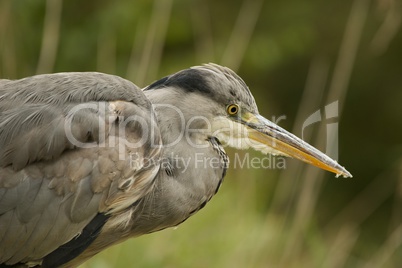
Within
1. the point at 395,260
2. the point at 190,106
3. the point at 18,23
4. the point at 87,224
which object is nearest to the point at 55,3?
the point at 18,23

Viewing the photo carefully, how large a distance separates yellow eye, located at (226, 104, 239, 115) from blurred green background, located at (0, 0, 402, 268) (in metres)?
0.86

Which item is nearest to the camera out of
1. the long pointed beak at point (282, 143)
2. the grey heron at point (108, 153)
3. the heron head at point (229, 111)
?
the grey heron at point (108, 153)

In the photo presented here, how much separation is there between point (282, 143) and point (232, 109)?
1.12 ft

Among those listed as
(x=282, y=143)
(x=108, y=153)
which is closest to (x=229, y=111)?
(x=282, y=143)

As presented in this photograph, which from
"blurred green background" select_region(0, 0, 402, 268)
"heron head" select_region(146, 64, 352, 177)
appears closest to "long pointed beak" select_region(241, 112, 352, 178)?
"heron head" select_region(146, 64, 352, 177)

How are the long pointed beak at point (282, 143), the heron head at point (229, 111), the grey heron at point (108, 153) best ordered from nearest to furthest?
1. the grey heron at point (108, 153)
2. the heron head at point (229, 111)
3. the long pointed beak at point (282, 143)

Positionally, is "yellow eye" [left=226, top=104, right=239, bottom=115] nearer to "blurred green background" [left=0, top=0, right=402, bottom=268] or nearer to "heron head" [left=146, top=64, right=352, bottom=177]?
"heron head" [left=146, top=64, right=352, bottom=177]

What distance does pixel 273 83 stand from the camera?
8.74 m

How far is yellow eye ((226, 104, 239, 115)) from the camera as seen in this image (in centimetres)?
447

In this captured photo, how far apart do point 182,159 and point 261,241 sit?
4.70 ft

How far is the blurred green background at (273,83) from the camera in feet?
18.1

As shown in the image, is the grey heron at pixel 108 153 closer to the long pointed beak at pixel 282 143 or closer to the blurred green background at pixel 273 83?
the long pointed beak at pixel 282 143

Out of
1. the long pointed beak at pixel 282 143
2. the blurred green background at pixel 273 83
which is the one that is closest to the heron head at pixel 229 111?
the long pointed beak at pixel 282 143

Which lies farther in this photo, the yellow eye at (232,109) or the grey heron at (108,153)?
the yellow eye at (232,109)
